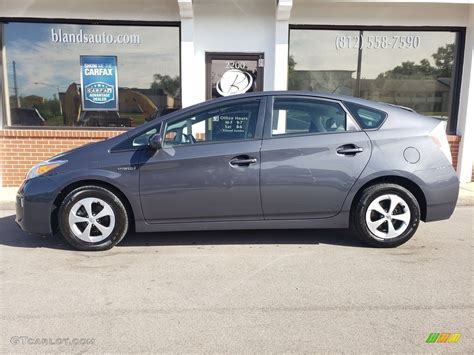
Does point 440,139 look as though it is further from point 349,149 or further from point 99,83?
point 99,83

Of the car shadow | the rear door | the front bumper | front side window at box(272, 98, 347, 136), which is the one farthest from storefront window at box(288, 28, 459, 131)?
the front bumper

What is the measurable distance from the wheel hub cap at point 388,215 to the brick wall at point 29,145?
5.10m

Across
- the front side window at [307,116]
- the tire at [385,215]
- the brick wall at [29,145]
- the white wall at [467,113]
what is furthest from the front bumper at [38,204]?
the white wall at [467,113]

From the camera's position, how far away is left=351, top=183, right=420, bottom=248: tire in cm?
423

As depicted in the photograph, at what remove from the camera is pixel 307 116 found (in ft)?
14.3

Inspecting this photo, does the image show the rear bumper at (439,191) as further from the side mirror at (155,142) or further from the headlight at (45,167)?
the headlight at (45,167)

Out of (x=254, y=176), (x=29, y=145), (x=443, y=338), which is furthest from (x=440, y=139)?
(x=29, y=145)

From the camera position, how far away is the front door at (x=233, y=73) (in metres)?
7.50

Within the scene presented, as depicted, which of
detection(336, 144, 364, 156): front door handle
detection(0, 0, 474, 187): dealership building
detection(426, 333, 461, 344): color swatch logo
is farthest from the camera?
detection(0, 0, 474, 187): dealership building

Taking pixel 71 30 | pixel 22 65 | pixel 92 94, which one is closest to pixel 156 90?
pixel 92 94

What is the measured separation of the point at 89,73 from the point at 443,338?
708cm

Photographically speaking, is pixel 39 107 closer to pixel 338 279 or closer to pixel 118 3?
pixel 118 3

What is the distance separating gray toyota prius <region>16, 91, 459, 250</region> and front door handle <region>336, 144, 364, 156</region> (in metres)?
0.01

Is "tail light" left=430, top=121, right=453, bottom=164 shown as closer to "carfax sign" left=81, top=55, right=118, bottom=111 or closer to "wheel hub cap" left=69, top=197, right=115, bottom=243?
"wheel hub cap" left=69, top=197, right=115, bottom=243
